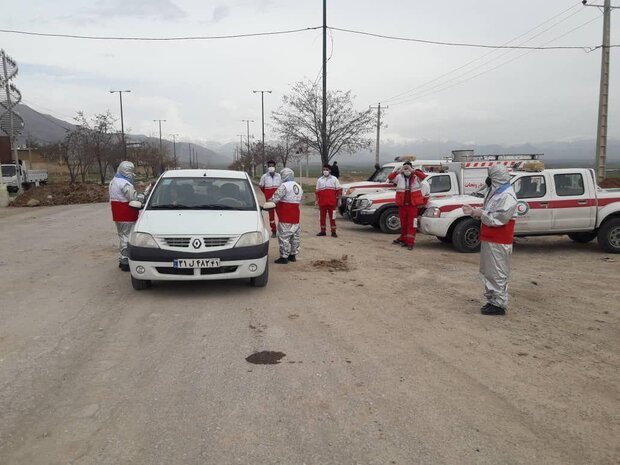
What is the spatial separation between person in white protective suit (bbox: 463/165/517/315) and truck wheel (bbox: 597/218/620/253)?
19.9ft

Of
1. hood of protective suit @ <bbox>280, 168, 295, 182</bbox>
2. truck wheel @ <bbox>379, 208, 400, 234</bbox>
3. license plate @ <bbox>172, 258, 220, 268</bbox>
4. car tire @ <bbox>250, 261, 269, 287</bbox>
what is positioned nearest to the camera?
license plate @ <bbox>172, 258, 220, 268</bbox>

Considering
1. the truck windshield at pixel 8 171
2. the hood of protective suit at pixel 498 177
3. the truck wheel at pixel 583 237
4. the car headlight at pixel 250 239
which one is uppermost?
the truck windshield at pixel 8 171

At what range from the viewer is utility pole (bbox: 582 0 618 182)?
1972cm

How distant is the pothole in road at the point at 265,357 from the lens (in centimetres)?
471

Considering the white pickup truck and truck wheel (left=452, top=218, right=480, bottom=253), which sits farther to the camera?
truck wheel (left=452, top=218, right=480, bottom=253)

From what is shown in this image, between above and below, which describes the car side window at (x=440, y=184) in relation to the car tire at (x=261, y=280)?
above

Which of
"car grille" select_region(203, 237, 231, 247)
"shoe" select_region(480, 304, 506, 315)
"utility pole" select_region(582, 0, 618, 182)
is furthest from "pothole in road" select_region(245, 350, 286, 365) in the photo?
"utility pole" select_region(582, 0, 618, 182)

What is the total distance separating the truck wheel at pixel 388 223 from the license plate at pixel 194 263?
27.5 feet

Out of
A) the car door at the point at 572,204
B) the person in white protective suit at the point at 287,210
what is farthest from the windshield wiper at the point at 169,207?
the car door at the point at 572,204

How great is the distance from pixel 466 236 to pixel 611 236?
294 cm

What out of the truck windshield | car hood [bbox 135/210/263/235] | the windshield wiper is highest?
the truck windshield

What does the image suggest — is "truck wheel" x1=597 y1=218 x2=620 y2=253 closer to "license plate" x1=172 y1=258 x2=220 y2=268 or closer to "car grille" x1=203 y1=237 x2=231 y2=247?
"car grille" x1=203 y1=237 x2=231 y2=247

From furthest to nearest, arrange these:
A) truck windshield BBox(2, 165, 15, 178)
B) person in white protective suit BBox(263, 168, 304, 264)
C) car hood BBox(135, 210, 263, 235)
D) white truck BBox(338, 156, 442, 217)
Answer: truck windshield BBox(2, 165, 15, 178) → white truck BBox(338, 156, 442, 217) → person in white protective suit BBox(263, 168, 304, 264) → car hood BBox(135, 210, 263, 235)

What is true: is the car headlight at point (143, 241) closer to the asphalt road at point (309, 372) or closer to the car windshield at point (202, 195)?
the asphalt road at point (309, 372)
